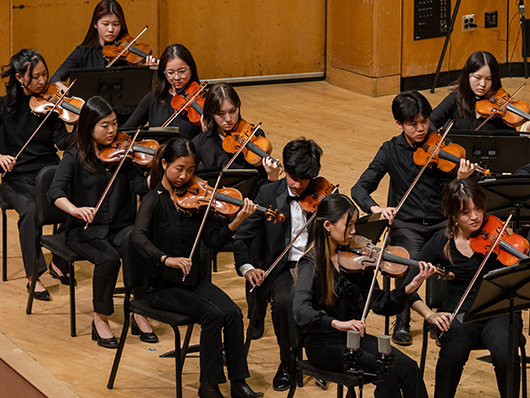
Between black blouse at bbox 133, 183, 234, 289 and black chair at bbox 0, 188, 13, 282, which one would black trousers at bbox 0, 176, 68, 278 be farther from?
black blouse at bbox 133, 183, 234, 289

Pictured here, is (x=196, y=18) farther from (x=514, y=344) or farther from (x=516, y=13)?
(x=514, y=344)

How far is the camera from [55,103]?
168 inches

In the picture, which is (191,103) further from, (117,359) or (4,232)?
(117,359)

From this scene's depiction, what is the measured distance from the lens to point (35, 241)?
4035 mm

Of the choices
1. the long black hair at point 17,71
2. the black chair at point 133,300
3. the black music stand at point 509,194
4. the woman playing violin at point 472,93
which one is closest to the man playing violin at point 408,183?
the black music stand at point 509,194

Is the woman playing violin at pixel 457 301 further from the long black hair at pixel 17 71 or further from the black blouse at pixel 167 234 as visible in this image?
the long black hair at pixel 17 71

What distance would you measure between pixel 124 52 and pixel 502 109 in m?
2.10

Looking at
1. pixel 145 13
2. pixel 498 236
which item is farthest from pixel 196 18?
pixel 498 236

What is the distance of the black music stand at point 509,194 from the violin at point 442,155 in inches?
12.8

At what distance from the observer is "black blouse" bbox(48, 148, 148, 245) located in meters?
3.74

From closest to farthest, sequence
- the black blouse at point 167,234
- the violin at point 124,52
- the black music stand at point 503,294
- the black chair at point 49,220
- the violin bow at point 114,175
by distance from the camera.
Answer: the black music stand at point 503,294 < the black blouse at point 167,234 < the violin bow at point 114,175 < the black chair at point 49,220 < the violin at point 124,52

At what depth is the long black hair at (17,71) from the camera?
13.5 feet

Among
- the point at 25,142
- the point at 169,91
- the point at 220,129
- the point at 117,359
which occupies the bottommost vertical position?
the point at 117,359

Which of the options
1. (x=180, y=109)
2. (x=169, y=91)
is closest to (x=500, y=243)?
(x=180, y=109)
